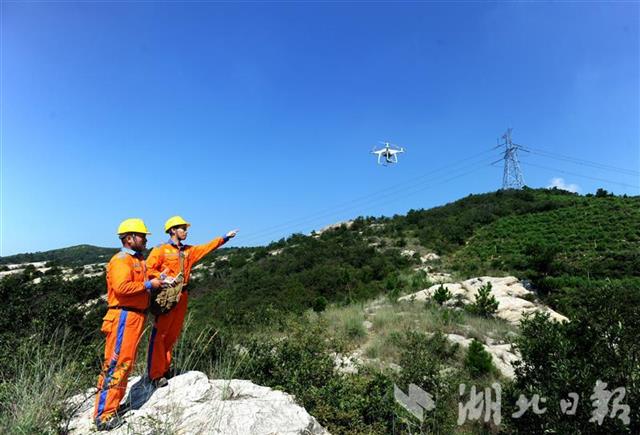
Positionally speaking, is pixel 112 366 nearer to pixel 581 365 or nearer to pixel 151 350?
pixel 151 350

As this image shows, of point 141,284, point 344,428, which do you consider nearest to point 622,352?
point 344,428

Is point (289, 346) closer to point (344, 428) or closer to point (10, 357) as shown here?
point (344, 428)

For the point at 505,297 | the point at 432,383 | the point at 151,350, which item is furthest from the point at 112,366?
the point at 505,297

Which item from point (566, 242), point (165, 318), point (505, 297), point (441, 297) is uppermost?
point (566, 242)

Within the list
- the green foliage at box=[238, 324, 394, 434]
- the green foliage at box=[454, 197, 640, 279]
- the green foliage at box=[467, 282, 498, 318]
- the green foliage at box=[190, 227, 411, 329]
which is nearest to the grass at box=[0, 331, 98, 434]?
the green foliage at box=[238, 324, 394, 434]

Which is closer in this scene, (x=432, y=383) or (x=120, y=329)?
(x=120, y=329)

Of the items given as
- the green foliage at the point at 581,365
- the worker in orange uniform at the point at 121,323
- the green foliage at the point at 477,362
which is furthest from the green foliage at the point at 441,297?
the worker in orange uniform at the point at 121,323
